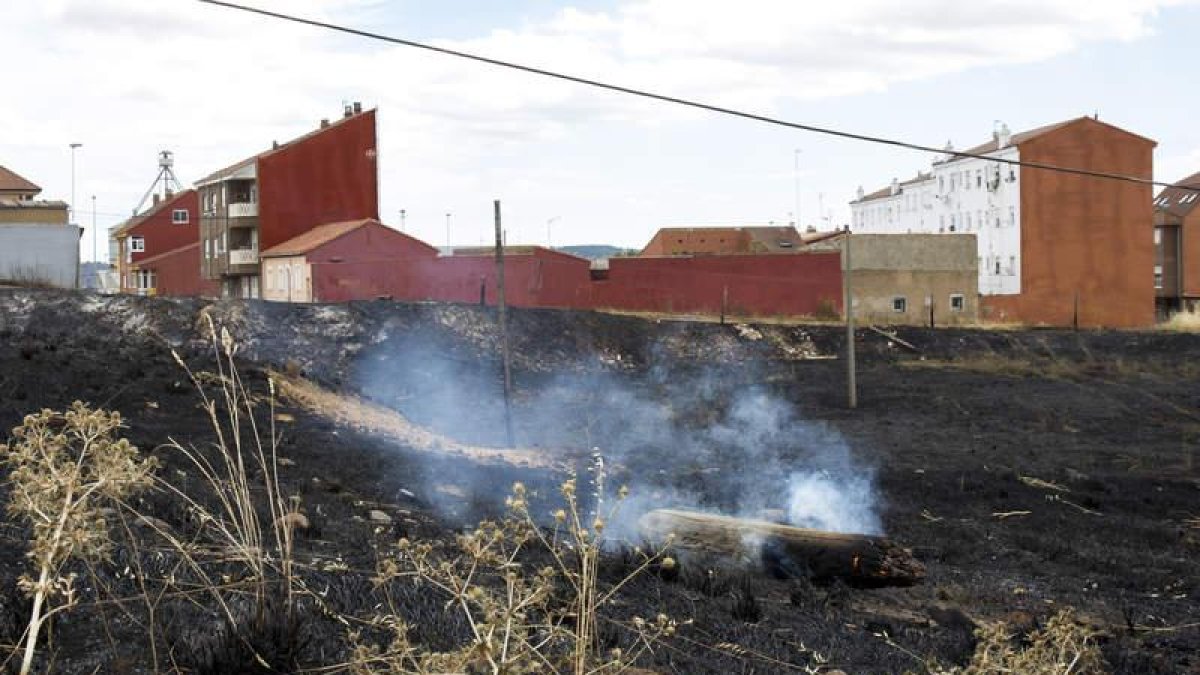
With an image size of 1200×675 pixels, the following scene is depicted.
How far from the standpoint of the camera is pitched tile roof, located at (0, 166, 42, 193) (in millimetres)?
74625

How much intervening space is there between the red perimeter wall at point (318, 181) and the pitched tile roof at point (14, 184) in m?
23.2

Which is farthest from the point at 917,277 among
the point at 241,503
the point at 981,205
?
the point at 241,503

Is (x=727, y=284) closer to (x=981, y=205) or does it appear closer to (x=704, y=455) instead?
(x=981, y=205)

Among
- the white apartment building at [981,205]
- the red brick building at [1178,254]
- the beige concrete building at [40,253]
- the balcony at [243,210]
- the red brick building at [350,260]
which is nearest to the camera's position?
the beige concrete building at [40,253]

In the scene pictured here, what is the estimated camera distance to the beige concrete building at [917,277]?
63.0 m

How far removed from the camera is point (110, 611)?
8336mm

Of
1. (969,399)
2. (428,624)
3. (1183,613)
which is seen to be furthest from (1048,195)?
(428,624)

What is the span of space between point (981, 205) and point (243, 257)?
43452mm

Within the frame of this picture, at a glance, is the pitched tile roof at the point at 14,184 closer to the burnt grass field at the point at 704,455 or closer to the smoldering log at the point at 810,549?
the burnt grass field at the point at 704,455

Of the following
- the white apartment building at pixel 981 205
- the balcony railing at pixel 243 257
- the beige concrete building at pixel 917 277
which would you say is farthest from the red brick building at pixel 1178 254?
the balcony railing at pixel 243 257

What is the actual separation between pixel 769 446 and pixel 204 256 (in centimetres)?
4686

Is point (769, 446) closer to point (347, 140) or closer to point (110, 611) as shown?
point (110, 611)

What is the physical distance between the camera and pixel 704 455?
28.7 m

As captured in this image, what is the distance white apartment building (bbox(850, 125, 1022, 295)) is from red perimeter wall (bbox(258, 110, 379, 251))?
2959cm
